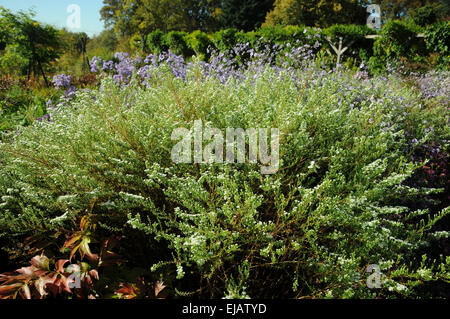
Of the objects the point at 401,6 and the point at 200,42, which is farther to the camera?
the point at 401,6

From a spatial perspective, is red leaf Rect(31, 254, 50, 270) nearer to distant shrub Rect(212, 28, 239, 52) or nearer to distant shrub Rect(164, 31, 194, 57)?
distant shrub Rect(212, 28, 239, 52)

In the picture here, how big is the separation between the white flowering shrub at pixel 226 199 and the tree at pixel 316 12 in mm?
24732

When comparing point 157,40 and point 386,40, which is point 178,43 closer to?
point 157,40

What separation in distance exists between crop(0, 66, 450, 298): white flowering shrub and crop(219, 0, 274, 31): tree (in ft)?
114

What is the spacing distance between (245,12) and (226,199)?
119 feet

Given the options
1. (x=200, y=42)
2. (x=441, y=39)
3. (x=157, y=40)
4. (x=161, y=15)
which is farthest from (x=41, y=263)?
(x=161, y=15)

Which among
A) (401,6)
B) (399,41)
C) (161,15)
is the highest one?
(401,6)

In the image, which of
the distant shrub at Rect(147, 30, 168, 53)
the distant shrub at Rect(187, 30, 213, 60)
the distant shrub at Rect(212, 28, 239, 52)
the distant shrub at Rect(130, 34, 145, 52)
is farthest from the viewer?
the distant shrub at Rect(130, 34, 145, 52)

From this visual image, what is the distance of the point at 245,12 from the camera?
111 ft

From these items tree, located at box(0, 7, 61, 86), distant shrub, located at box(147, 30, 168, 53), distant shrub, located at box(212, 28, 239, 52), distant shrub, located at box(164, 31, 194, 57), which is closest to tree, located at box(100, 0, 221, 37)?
distant shrub, located at box(147, 30, 168, 53)

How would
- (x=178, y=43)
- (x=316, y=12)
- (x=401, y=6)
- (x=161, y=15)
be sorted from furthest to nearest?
(x=401, y=6), (x=161, y=15), (x=316, y=12), (x=178, y=43)

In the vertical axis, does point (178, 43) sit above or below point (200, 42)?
above

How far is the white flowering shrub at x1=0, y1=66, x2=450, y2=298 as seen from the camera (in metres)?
1.60
